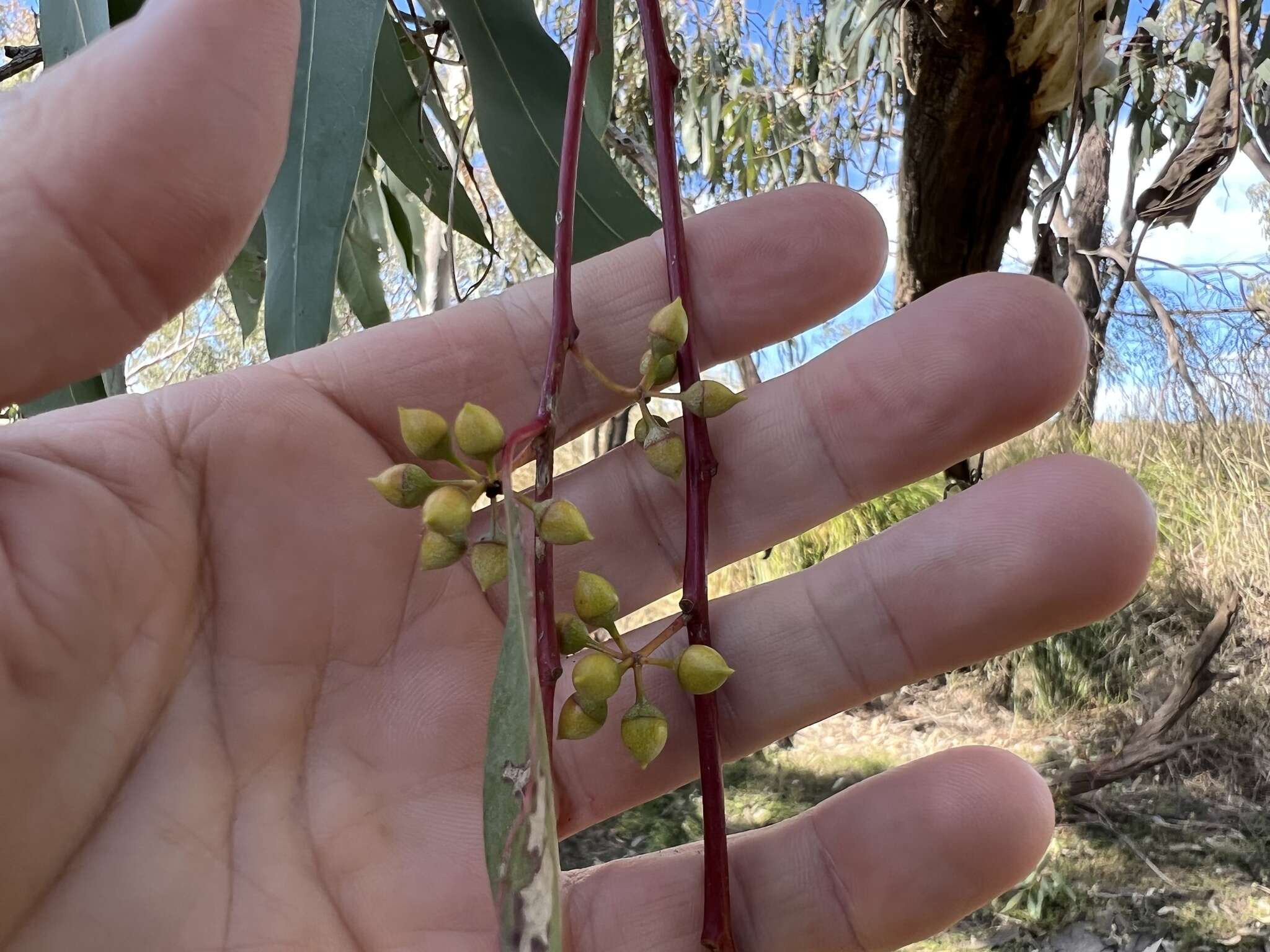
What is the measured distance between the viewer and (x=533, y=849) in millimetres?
312

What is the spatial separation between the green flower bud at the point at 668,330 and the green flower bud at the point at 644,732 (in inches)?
7.5

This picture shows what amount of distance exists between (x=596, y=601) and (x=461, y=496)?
9 centimetres

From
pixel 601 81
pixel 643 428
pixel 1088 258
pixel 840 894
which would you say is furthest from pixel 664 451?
pixel 1088 258

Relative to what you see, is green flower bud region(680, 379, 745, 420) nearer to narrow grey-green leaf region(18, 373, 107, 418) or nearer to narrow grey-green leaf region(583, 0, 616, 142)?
narrow grey-green leaf region(583, 0, 616, 142)

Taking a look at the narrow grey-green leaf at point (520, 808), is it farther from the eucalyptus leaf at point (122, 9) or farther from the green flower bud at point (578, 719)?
the eucalyptus leaf at point (122, 9)

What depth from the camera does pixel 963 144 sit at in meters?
1.28

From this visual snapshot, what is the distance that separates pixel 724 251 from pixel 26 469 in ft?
1.60

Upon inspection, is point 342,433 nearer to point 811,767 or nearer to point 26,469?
point 26,469

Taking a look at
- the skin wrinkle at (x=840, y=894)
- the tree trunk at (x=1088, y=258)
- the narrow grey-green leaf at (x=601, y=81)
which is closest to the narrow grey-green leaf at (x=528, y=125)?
the narrow grey-green leaf at (x=601, y=81)

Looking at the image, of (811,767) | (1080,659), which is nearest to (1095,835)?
(1080,659)

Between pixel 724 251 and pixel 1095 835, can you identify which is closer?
pixel 724 251

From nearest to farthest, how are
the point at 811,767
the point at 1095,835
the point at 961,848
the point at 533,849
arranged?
1. the point at 533,849
2. the point at 961,848
3. the point at 1095,835
4. the point at 811,767

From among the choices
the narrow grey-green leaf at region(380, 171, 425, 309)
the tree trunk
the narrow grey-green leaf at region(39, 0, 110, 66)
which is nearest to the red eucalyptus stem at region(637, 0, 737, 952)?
the narrow grey-green leaf at region(39, 0, 110, 66)

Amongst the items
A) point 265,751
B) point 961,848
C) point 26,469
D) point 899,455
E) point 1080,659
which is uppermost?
point 26,469
